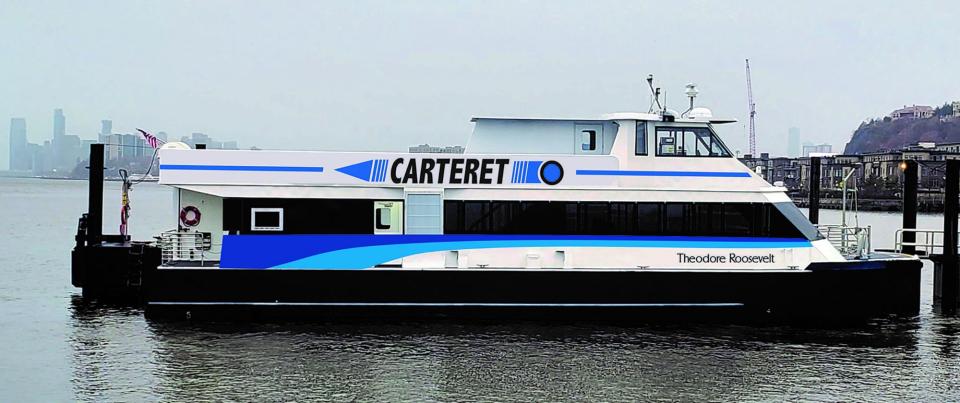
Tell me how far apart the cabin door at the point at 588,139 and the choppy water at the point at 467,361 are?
3.18 meters

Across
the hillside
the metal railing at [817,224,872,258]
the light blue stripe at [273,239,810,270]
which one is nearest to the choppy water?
the light blue stripe at [273,239,810,270]

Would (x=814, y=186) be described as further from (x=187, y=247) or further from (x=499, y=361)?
(x=187, y=247)

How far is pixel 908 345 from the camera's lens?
1661 cm

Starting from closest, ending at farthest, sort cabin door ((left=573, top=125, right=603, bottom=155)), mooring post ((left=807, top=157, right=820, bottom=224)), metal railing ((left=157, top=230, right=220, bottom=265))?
metal railing ((left=157, top=230, right=220, bottom=265)) < cabin door ((left=573, top=125, right=603, bottom=155)) < mooring post ((left=807, top=157, right=820, bottom=224))

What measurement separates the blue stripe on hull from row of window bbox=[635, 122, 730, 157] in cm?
215

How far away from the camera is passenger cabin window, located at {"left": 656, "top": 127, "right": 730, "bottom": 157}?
17.6 meters

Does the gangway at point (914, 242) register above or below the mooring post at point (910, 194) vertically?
below

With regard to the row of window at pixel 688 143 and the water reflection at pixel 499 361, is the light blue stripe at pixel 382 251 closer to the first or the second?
the water reflection at pixel 499 361

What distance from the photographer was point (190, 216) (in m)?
17.2

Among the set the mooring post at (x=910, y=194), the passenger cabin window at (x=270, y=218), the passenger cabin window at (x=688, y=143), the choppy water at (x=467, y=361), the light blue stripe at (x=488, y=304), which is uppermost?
the passenger cabin window at (x=688, y=143)

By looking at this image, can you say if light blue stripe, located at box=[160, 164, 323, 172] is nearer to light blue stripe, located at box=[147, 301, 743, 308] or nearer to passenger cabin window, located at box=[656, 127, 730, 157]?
light blue stripe, located at box=[147, 301, 743, 308]

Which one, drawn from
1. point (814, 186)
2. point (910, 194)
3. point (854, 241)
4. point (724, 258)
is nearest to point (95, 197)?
point (724, 258)

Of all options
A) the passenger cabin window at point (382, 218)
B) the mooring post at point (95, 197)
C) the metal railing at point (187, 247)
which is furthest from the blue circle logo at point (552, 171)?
the mooring post at point (95, 197)

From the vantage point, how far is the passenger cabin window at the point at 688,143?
17.6 metres
